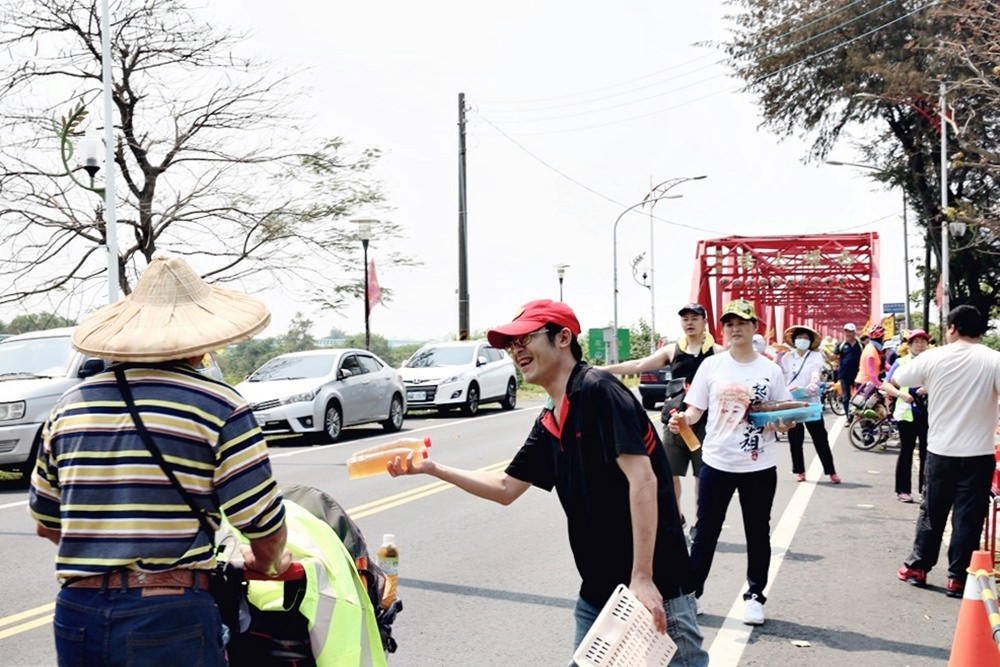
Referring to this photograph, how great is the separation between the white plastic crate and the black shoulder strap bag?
0.98 m

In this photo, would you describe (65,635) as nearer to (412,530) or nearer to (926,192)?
(412,530)

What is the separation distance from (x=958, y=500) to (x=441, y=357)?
1780 cm

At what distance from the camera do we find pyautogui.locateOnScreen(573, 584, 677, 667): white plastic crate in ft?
9.88

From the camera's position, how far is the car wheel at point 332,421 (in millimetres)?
17234

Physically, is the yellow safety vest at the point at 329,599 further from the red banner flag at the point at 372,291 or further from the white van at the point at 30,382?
the red banner flag at the point at 372,291

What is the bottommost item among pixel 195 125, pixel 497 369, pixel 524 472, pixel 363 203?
pixel 497 369

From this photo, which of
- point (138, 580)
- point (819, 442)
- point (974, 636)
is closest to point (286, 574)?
point (138, 580)

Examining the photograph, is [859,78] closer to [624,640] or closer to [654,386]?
[654,386]

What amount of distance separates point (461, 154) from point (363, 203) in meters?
7.00

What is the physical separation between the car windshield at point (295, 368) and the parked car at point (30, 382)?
502cm

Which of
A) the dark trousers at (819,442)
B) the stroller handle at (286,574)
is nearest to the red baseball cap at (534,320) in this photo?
the stroller handle at (286,574)

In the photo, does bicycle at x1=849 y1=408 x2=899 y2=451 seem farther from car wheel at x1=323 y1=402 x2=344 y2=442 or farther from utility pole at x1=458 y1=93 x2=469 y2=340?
utility pole at x1=458 y1=93 x2=469 y2=340

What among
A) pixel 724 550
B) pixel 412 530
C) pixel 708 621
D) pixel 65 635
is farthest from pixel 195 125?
pixel 65 635

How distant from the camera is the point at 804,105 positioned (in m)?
32.1
